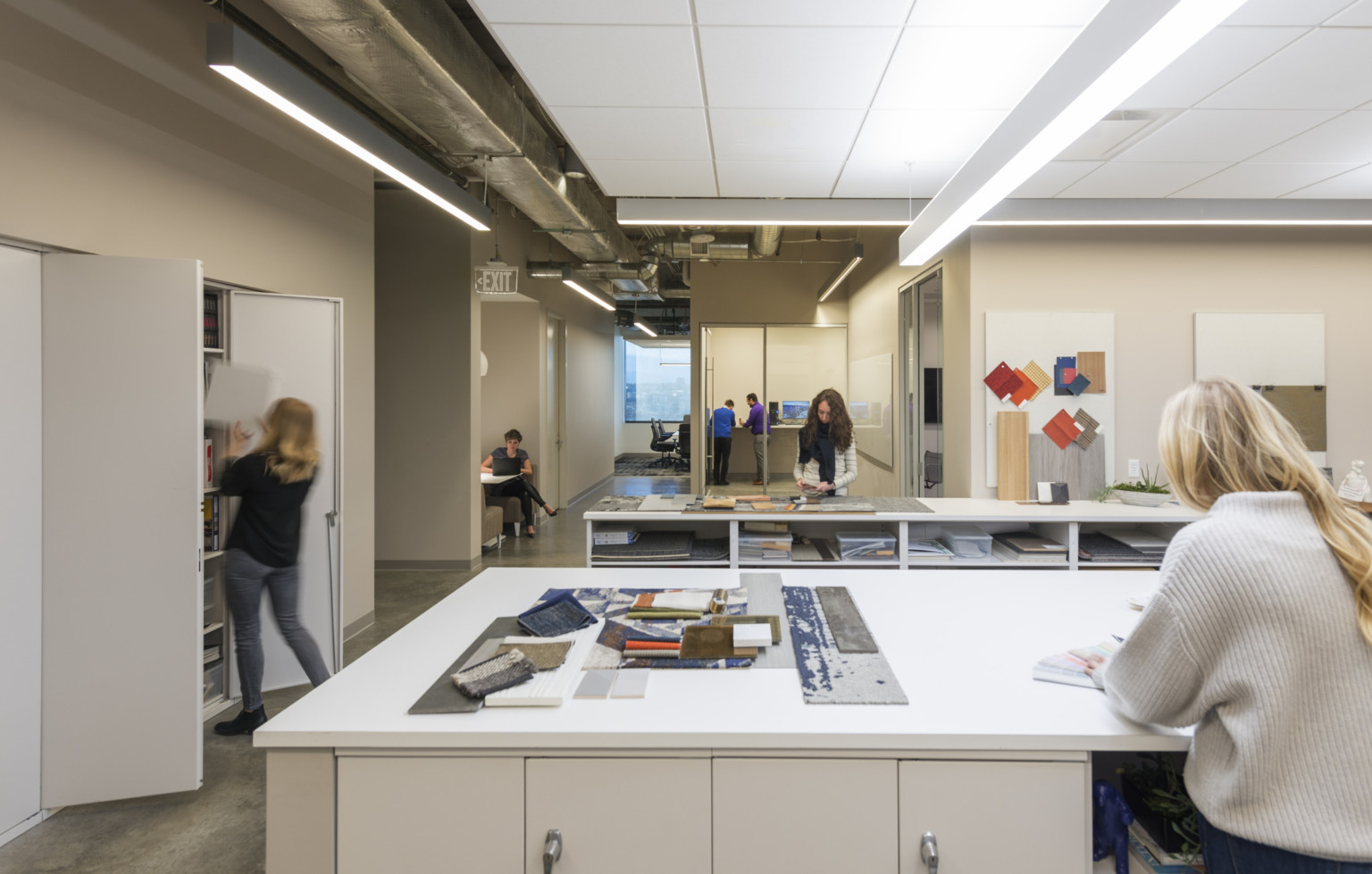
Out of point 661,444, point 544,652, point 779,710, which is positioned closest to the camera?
point 779,710

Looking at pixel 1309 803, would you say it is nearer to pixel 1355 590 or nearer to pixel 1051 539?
pixel 1355 590

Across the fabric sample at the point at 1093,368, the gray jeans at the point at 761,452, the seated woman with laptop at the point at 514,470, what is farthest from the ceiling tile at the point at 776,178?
the gray jeans at the point at 761,452

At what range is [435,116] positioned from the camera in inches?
128

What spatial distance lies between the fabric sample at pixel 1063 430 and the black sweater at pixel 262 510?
174 inches

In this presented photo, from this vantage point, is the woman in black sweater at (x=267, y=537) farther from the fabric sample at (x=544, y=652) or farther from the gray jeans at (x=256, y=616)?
the fabric sample at (x=544, y=652)

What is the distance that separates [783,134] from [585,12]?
1.30 meters

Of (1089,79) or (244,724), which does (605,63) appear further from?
(244,724)

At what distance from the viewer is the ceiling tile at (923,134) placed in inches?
122

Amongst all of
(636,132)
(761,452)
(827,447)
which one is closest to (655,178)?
(636,132)

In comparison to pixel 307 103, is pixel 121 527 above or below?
below

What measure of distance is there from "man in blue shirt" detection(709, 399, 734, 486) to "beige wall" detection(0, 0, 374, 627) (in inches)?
188

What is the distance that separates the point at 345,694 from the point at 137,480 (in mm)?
1789

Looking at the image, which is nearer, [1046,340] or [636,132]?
[636,132]

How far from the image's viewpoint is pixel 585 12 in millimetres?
2287
